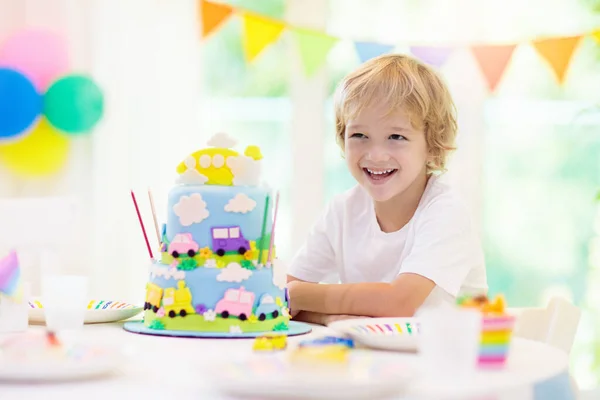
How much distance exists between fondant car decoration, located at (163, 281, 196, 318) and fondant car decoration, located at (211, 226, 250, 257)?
0.25 feet

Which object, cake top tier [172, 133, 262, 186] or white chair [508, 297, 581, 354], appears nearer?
cake top tier [172, 133, 262, 186]

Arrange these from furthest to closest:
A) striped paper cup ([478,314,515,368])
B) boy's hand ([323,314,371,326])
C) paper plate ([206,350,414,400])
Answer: boy's hand ([323,314,371,326]) < striped paper cup ([478,314,515,368]) < paper plate ([206,350,414,400])

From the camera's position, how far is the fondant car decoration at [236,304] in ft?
4.35

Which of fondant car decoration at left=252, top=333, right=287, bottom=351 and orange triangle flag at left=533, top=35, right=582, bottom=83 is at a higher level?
orange triangle flag at left=533, top=35, right=582, bottom=83

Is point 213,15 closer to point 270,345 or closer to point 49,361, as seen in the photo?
point 270,345

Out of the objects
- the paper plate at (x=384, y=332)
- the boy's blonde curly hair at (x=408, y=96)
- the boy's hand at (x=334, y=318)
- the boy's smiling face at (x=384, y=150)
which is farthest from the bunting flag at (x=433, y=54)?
the paper plate at (x=384, y=332)

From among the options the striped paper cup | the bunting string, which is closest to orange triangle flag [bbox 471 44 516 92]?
the bunting string

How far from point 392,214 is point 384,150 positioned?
17cm

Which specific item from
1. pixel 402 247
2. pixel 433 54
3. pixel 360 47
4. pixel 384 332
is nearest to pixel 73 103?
pixel 360 47

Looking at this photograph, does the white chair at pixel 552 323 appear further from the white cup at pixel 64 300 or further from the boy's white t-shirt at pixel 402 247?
the white cup at pixel 64 300

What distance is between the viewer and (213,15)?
3027mm

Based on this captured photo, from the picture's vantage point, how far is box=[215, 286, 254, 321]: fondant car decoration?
1.33m

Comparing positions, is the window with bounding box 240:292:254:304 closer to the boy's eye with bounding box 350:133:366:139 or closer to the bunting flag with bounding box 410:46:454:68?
the boy's eye with bounding box 350:133:366:139

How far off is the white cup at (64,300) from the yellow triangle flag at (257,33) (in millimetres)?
1771
